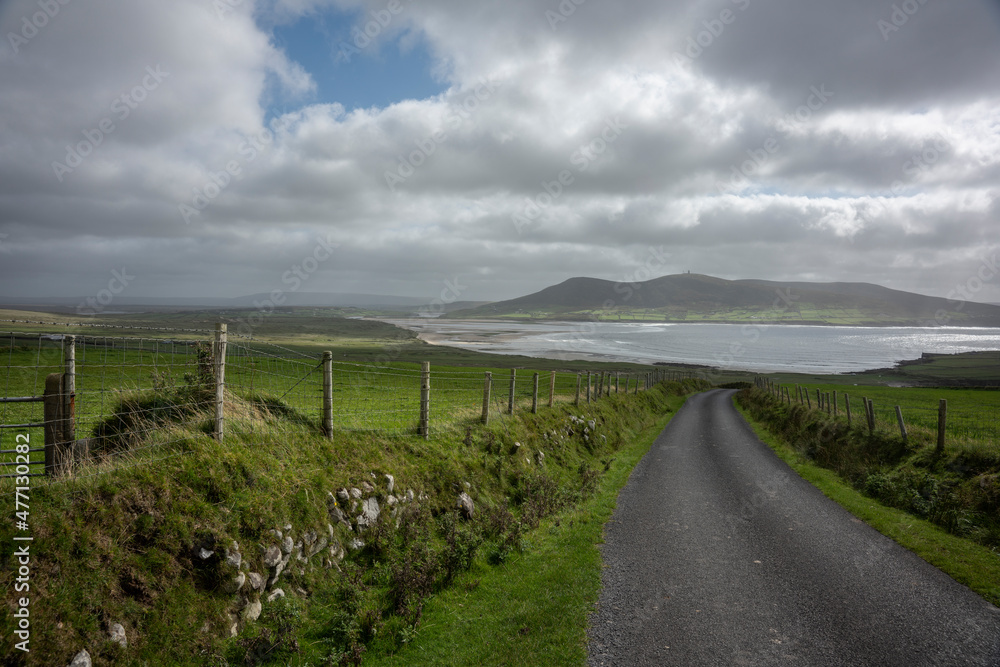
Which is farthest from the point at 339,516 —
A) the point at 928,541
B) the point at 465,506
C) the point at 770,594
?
the point at 928,541

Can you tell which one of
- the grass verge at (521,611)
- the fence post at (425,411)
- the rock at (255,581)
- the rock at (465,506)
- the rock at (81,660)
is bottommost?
the grass verge at (521,611)

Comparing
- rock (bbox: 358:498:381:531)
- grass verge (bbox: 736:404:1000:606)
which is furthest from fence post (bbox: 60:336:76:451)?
grass verge (bbox: 736:404:1000:606)

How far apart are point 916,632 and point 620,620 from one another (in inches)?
179

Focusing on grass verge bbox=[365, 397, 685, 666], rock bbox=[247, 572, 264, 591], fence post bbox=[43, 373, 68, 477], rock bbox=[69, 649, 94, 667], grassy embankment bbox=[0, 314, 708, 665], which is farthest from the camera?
rock bbox=[247, 572, 264, 591]

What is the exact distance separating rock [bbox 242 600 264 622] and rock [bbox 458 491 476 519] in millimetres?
5348

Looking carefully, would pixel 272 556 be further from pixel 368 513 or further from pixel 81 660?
pixel 81 660

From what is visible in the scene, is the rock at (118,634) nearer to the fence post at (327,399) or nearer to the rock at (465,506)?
the fence post at (327,399)

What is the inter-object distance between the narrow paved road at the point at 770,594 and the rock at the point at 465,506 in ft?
11.1

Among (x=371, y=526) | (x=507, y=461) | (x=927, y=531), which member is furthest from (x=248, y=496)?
(x=927, y=531)

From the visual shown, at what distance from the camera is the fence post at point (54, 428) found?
22.8ft

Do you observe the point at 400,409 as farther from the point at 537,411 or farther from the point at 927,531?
the point at 927,531

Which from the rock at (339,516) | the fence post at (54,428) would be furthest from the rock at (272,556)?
the fence post at (54,428)

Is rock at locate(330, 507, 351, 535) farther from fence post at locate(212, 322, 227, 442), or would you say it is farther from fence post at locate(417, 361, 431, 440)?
fence post at locate(417, 361, 431, 440)

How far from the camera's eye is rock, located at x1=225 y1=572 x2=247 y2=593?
7070mm
